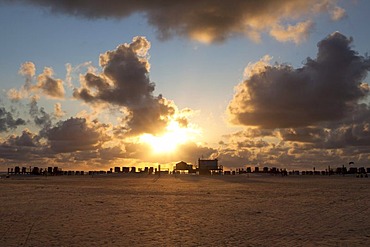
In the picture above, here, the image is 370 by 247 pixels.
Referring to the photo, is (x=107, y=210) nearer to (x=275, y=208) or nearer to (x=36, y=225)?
(x=36, y=225)

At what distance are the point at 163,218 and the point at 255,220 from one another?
4265 millimetres

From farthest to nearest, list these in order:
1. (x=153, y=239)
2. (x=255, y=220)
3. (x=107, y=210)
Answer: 1. (x=107, y=210)
2. (x=255, y=220)
3. (x=153, y=239)

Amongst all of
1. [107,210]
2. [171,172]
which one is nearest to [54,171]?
[171,172]

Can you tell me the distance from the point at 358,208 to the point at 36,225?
17.1m

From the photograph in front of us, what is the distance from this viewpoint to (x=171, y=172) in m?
159

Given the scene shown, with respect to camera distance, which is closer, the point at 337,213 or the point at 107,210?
the point at 337,213

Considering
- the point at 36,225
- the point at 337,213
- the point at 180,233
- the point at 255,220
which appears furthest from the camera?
the point at 337,213

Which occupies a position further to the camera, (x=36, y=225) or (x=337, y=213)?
(x=337, y=213)

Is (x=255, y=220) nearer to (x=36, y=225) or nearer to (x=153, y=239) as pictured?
(x=153, y=239)

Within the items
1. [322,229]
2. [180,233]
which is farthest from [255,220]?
[180,233]

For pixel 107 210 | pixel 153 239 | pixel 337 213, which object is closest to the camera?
pixel 153 239

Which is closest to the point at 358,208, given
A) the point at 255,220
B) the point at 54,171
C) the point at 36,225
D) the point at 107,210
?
the point at 255,220

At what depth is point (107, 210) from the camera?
74.0ft

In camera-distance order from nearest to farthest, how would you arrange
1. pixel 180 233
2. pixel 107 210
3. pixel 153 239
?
1. pixel 153 239
2. pixel 180 233
3. pixel 107 210
